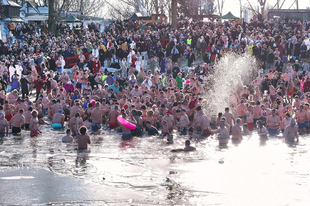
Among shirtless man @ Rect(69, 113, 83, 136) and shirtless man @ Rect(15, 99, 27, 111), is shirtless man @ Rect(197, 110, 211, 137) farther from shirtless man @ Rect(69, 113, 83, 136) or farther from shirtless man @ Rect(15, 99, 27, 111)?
shirtless man @ Rect(15, 99, 27, 111)

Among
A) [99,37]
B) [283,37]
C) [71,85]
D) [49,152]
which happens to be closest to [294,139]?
[49,152]

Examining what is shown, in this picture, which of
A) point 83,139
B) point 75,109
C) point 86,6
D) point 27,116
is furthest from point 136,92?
point 86,6

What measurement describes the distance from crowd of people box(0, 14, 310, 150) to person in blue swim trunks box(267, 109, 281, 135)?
0.03 m

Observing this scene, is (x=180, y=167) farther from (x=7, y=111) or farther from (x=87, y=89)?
(x=87, y=89)

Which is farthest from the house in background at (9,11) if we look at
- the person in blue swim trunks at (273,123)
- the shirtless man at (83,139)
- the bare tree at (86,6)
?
the person in blue swim trunks at (273,123)

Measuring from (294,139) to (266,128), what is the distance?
144cm

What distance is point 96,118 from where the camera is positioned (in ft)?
61.0

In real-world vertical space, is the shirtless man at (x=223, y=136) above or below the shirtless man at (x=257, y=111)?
below

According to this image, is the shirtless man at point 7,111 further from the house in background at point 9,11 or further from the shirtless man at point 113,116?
the house in background at point 9,11

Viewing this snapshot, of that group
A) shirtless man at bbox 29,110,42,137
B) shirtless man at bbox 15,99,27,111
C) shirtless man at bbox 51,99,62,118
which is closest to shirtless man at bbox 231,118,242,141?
shirtless man at bbox 29,110,42,137

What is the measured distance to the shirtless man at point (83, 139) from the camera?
1533 cm

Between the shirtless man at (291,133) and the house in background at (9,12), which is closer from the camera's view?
the shirtless man at (291,133)

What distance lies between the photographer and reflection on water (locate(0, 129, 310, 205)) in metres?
11.5

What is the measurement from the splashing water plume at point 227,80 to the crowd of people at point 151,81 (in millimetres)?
431
